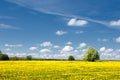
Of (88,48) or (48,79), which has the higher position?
(88,48)

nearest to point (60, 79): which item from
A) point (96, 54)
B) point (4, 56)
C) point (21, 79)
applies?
point (21, 79)

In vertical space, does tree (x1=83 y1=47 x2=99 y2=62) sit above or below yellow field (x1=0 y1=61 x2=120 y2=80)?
above

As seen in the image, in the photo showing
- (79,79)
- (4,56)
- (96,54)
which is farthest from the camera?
(4,56)

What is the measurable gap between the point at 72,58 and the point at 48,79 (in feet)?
419

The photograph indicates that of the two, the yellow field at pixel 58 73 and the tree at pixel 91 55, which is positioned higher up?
the tree at pixel 91 55

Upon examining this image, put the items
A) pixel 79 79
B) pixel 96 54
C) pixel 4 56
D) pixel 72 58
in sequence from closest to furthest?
pixel 79 79 < pixel 96 54 < pixel 4 56 < pixel 72 58

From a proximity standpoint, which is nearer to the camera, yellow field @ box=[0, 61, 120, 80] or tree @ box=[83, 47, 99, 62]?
yellow field @ box=[0, 61, 120, 80]

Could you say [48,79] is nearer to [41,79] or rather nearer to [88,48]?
[41,79]

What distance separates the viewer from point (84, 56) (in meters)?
130

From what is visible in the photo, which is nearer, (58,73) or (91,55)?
(58,73)

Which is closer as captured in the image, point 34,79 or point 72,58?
point 34,79

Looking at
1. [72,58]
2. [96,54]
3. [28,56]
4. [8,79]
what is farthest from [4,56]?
[8,79]

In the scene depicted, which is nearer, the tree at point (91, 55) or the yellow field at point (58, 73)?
the yellow field at point (58, 73)

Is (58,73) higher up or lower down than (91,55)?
lower down
